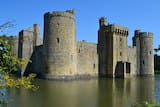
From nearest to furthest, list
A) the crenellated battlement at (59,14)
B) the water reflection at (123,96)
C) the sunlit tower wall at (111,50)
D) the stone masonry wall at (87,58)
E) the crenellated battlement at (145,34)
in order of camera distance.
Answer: the water reflection at (123,96) < the crenellated battlement at (59,14) < the stone masonry wall at (87,58) < the sunlit tower wall at (111,50) < the crenellated battlement at (145,34)

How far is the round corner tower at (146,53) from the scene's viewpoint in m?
37.0

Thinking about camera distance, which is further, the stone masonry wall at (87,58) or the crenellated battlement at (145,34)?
the crenellated battlement at (145,34)

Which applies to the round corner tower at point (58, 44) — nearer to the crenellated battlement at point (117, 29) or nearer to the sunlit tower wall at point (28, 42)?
the sunlit tower wall at point (28, 42)

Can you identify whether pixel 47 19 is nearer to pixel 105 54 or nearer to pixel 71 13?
pixel 71 13

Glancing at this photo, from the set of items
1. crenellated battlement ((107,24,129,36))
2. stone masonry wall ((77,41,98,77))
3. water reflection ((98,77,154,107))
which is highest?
crenellated battlement ((107,24,129,36))

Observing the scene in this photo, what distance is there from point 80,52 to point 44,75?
4912 mm

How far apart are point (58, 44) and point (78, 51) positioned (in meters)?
Result: 3.74

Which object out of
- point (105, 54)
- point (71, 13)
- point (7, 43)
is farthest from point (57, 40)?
point (7, 43)

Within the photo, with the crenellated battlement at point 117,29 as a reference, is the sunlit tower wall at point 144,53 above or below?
below

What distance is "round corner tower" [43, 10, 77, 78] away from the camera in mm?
24375

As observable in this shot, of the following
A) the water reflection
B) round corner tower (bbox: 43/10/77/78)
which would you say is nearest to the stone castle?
round corner tower (bbox: 43/10/77/78)

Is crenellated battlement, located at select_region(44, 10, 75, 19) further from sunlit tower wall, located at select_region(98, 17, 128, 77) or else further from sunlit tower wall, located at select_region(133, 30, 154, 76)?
sunlit tower wall, located at select_region(133, 30, 154, 76)

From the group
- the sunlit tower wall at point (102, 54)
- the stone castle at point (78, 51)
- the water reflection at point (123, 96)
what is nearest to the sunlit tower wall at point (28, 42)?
the stone castle at point (78, 51)

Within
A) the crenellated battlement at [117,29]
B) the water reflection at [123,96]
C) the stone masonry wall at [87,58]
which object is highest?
the crenellated battlement at [117,29]
